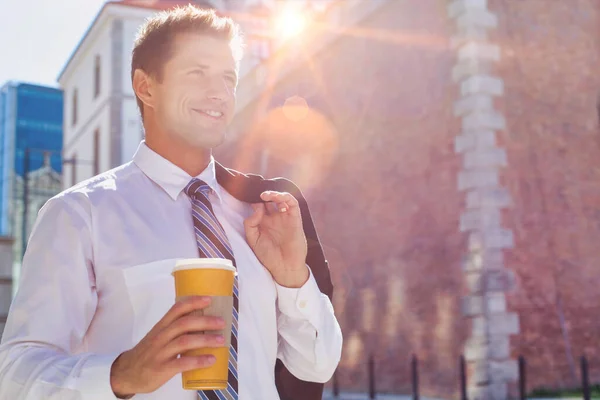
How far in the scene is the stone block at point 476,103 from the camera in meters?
11.4

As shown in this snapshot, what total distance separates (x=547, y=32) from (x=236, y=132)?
10573mm

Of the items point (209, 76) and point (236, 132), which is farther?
point (236, 132)

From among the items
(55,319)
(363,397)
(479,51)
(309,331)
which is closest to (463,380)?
(363,397)

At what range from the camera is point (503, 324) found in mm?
10953

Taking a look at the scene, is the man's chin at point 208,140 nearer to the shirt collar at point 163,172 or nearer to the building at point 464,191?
the shirt collar at point 163,172

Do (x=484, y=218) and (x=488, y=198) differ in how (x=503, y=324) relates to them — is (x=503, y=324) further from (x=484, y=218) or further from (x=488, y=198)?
(x=488, y=198)

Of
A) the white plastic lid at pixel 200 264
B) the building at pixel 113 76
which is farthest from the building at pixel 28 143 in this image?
the white plastic lid at pixel 200 264

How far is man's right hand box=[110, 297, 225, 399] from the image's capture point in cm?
174

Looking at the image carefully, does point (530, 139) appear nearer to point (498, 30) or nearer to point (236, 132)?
point (498, 30)

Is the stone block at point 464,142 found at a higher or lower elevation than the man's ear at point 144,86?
higher

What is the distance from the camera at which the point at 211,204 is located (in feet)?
8.52

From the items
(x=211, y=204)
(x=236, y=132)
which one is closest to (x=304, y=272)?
Answer: (x=211, y=204)

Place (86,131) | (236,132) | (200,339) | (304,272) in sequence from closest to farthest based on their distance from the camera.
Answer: (200,339) < (304,272) < (236,132) < (86,131)

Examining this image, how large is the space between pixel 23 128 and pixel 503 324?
4020 cm
